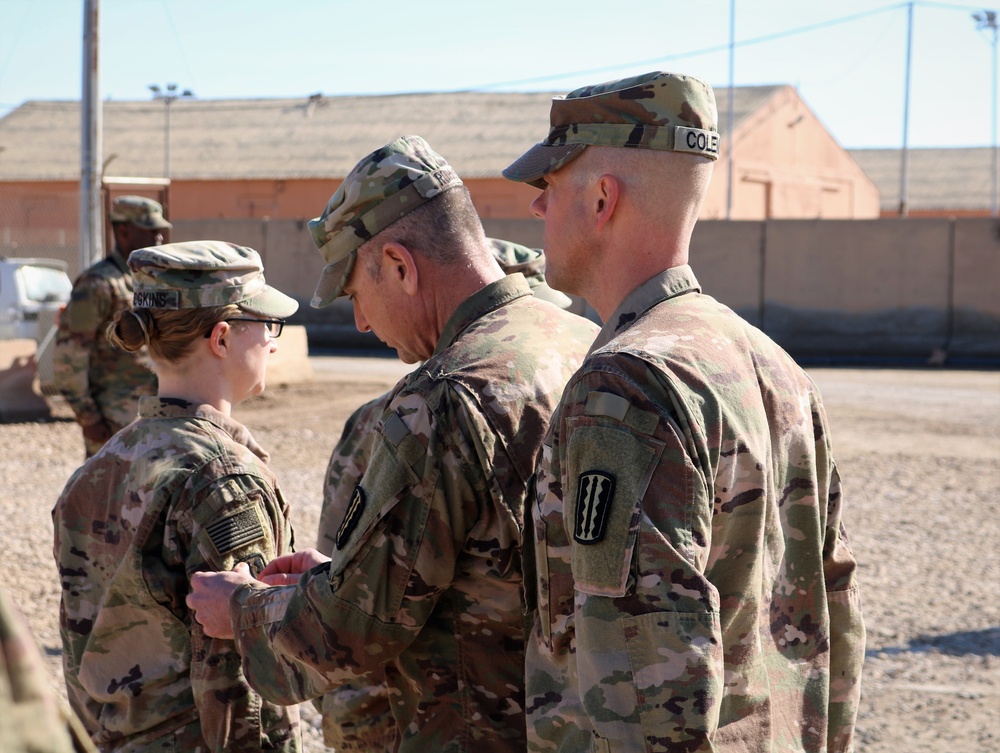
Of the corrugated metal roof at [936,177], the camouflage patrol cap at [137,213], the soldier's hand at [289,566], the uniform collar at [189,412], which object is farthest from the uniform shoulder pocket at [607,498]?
the corrugated metal roof at [936,177]

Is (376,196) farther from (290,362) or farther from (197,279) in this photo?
(290,362)

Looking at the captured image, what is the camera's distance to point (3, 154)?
34.3 m

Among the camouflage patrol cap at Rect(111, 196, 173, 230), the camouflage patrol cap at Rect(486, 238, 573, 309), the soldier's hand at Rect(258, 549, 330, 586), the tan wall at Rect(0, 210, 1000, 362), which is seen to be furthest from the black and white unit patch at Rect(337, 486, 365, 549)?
the tan wall at Rect(0, 210, 1000, 362)

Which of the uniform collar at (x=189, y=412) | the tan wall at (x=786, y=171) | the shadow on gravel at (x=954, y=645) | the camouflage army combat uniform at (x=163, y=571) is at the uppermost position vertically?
the tan wall at (x=786, y=171)

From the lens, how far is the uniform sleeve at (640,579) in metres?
1.58

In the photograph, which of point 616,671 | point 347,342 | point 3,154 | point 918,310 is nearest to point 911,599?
point 616,671

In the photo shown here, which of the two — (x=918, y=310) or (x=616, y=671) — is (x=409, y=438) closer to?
(x=616, y=671)

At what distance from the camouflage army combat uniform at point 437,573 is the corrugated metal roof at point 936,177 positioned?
4128 centimetres

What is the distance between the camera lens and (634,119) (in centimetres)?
188

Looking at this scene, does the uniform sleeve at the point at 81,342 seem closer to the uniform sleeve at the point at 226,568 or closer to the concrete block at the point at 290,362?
the uniform sleeve at the point at 226,568

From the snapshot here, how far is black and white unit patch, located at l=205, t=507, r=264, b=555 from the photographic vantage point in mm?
2404

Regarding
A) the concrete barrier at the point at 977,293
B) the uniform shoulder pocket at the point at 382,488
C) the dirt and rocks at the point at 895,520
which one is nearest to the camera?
the uniform shoulder pocket at the point at 382,488

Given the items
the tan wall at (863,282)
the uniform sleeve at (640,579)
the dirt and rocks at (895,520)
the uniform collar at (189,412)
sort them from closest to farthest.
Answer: the uniform sleeve at (640,579) → the uniform collar at (189,412) → the dirt and rocks at (895,520) → the tan wall at (863,282)

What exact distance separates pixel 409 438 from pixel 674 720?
715 mm
